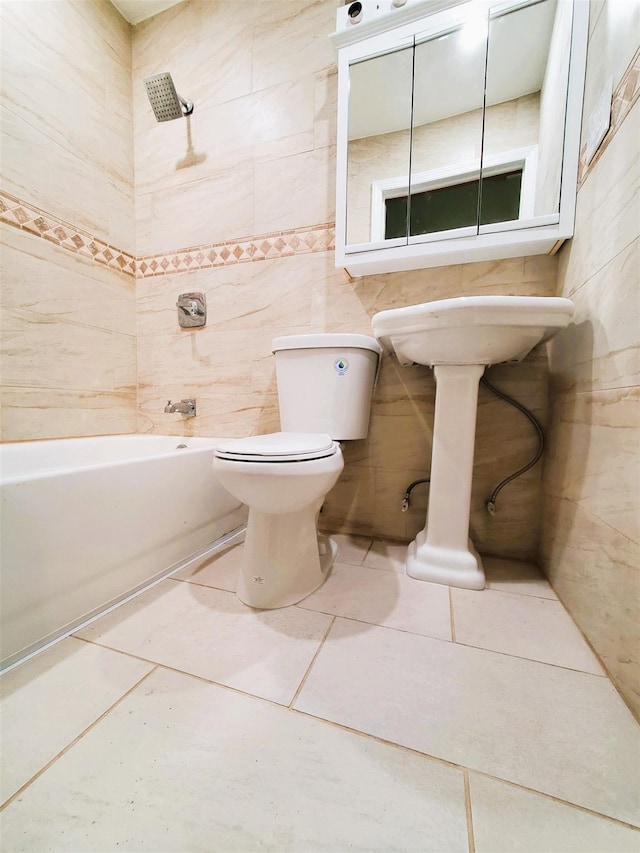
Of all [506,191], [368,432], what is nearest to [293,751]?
[368,432]

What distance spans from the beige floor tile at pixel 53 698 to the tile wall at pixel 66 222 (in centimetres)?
90

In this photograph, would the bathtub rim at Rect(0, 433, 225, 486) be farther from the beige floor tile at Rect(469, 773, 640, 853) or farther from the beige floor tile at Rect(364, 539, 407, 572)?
the beige floor tile at Rect(469, 773, 640, 853)

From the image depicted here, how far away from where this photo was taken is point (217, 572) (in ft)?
3.29

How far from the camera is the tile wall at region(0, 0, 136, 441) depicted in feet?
3.84

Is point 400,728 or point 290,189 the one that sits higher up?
point 290,189

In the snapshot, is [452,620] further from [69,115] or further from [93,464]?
[69,115]

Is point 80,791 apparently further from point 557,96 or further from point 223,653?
point 557,96

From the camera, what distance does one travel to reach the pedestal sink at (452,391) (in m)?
0.80

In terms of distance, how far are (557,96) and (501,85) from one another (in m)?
0.18

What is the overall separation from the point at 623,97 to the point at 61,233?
1761 mm

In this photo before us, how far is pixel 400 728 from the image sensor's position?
1.74ft

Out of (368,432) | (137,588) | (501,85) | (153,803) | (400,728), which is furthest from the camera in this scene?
(368,432)

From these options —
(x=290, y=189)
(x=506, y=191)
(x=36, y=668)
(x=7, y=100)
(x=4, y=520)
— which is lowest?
(x=36, y=668)

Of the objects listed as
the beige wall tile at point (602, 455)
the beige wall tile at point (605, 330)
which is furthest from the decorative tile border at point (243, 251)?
the beige wall tile at point (602, 455)
